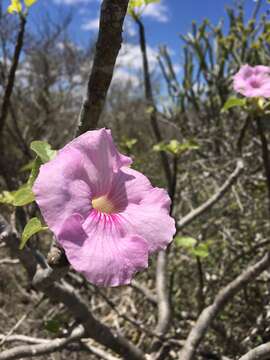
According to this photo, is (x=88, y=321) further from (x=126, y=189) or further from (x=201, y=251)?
(x=126, y=189)

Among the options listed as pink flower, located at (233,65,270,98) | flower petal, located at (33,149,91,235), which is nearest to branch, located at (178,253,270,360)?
pink flower, located at (233,65,270,98)

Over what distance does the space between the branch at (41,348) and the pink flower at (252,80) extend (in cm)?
112

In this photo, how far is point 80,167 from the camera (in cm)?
95

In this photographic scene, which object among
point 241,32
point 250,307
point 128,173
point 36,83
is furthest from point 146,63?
point 36,83

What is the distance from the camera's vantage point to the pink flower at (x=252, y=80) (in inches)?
73.4

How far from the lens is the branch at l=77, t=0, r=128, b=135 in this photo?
0.88 m

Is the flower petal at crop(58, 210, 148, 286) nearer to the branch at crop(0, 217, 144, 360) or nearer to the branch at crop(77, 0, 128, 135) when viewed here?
the branch at crop(77, 0, 128, 135)

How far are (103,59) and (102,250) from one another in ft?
1.21

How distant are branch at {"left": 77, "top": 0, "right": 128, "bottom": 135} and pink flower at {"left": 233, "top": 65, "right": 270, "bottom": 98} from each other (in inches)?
39.0

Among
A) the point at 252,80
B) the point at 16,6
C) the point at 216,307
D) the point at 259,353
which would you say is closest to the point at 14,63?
the point at 16,6

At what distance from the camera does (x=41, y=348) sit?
1729mm

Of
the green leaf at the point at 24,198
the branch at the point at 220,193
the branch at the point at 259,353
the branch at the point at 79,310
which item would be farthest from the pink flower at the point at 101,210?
the branch at the point at 220,193

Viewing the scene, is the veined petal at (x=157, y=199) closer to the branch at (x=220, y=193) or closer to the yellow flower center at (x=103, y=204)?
the yellow flower center at (x=103, y=204)

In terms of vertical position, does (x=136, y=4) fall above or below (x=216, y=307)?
above
